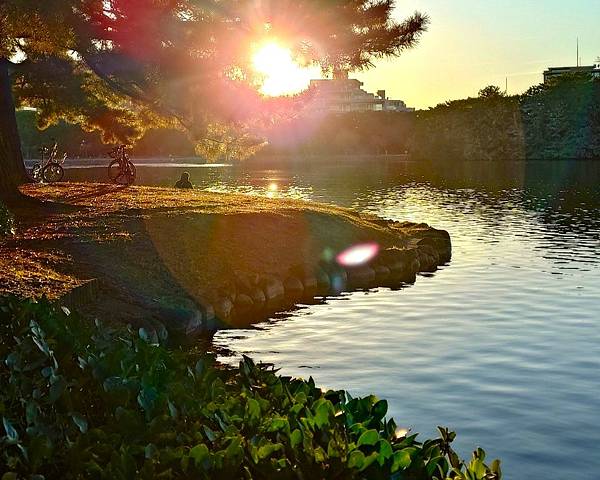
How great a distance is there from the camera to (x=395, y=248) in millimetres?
24391

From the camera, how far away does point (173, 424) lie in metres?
5.45

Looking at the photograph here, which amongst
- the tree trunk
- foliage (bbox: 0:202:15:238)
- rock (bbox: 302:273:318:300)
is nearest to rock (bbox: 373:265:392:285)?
rock (bbox: 302:273:318:300)

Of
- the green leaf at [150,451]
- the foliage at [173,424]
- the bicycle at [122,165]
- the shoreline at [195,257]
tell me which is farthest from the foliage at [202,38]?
the green leaf at [150,451]

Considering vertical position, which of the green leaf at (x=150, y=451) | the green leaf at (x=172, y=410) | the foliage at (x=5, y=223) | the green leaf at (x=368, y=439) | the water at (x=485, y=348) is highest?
the foliage at (x=5, y=223)

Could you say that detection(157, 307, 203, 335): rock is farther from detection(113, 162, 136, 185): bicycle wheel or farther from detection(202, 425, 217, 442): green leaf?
detection(113, 162, 136, 185): bicycle wheel

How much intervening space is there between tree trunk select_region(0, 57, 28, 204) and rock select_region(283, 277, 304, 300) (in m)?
8.18

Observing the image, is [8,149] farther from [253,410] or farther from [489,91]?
[489,91]

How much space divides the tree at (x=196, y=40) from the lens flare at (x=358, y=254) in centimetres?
470

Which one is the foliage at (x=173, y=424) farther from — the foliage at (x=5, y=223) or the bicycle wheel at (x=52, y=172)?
the bicycle wheel at (x=52, y=172)

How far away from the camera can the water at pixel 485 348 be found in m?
10.4

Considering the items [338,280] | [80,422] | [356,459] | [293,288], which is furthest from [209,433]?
[338,280]

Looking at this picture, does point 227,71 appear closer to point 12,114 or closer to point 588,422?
point 12,114

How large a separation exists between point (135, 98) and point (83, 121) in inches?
343

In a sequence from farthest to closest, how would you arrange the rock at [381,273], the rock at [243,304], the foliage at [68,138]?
the foliage at [68,138]
the rock at [381,273]
the rock at [243,304]
